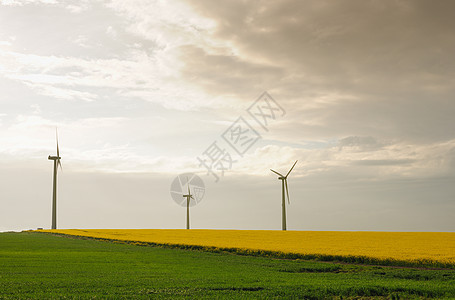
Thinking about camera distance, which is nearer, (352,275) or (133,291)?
(133,291)

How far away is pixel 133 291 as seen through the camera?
76.7ft

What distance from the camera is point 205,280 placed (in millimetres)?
27906

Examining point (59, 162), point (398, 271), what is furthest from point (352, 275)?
point (59, 162)

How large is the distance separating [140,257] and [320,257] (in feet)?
56.0

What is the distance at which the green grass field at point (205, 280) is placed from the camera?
76.6 ft

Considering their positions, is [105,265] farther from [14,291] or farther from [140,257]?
[14,291]

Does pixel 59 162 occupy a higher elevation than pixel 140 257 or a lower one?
higher

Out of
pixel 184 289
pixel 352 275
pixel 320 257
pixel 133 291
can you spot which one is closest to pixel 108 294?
pixel 133 291

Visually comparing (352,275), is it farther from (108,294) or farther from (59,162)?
(59,162)

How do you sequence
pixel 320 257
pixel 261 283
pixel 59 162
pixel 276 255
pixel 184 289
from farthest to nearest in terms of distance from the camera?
pixel 59 162, pixel 276 255, pixel 320 257, pixel 261 283, pixel 184 289

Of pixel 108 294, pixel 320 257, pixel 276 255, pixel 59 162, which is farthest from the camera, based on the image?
pixel 59 162

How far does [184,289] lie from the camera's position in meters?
24.2

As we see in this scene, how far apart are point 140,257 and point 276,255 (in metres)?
13.6

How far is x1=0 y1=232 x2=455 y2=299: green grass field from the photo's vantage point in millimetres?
23359
